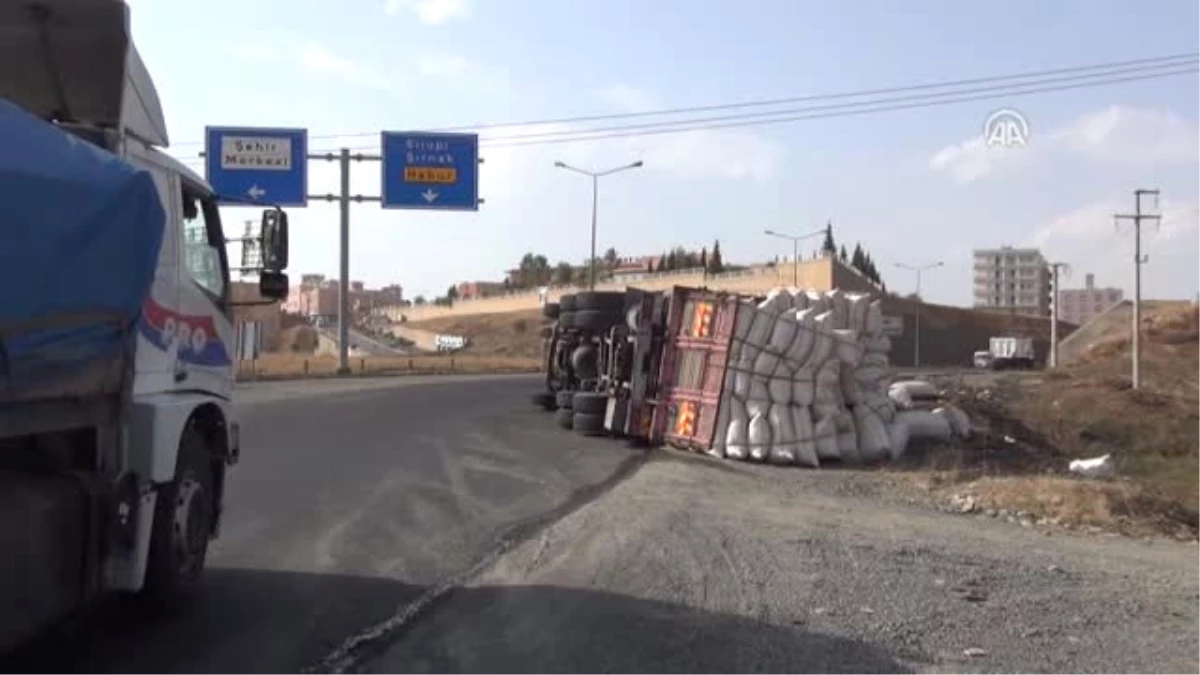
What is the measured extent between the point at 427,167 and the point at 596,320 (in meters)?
22.9

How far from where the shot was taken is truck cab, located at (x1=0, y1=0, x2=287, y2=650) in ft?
18.1

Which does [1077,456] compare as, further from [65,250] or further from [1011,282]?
[1011,282]

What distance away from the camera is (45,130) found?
19.3 feet

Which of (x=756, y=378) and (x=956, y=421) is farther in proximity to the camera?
(x=956, y=421)

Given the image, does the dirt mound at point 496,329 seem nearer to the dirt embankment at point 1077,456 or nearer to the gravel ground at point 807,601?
the dirt embankment at point 1077,456

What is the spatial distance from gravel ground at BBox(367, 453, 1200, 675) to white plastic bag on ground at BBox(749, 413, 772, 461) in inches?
191

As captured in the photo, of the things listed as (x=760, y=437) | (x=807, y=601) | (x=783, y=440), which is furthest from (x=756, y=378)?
(x=807, y=601)

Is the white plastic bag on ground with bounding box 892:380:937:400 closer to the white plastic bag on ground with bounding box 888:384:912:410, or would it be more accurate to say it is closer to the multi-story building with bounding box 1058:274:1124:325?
the white plastic bag on ground with bounding box 888:384:912:410

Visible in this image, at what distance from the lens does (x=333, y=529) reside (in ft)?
37.3

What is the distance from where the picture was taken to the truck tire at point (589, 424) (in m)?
22.1

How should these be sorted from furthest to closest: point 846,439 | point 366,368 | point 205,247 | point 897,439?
point 366,368 → point 897,439 → point 846,439 → point 205,247

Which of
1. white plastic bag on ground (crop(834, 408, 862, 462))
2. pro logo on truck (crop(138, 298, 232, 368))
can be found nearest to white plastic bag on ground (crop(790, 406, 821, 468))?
white plastic bag on ground (crop(834, 408, 862, 462))

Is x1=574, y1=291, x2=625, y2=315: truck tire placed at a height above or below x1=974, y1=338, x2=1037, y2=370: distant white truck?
above

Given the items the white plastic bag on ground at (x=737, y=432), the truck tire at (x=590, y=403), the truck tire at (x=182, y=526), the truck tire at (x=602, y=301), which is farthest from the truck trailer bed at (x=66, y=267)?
the truck tire at (x=602, y=301)
